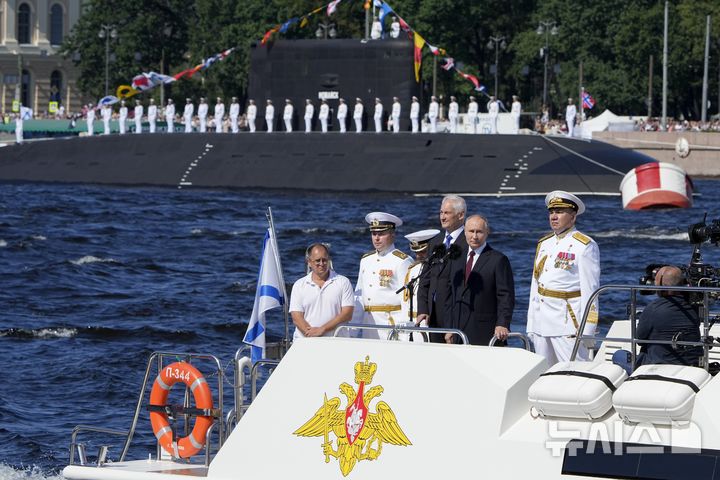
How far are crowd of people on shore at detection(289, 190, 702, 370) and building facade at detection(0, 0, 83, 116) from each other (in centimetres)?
10164

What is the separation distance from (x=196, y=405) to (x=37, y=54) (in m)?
105

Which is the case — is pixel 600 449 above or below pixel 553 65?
below

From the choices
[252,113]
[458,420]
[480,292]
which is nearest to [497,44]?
[252,113]

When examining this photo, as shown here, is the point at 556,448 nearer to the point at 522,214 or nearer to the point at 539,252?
the point at 539,252

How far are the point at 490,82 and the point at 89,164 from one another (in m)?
47.7

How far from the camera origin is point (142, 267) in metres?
27.4

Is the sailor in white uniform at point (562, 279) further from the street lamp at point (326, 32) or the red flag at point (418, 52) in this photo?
the street lamp at point (326, 32)

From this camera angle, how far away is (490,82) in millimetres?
92188

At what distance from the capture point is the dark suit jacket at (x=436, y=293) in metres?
9.51

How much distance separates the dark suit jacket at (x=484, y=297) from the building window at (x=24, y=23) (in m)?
106

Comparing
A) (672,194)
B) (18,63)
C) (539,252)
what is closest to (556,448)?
(672,194)

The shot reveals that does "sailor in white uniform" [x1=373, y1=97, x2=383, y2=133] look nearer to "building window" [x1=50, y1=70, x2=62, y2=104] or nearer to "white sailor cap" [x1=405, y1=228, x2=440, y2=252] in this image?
"white sailor cap" [x1=405, y1=228, x2=440, y2=252]

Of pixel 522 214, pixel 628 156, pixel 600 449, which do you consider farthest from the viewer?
pixel 628 156

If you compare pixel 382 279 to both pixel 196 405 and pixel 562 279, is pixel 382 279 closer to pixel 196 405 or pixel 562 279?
pixel 562 279
